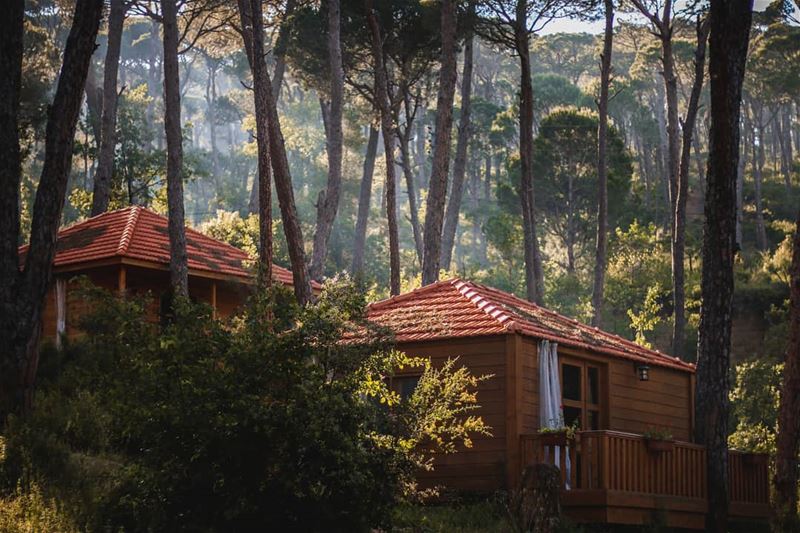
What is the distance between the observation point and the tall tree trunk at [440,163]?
24641mm

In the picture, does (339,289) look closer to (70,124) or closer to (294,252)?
(70,124)

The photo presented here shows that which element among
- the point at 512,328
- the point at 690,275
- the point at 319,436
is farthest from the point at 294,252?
the point at 690,275

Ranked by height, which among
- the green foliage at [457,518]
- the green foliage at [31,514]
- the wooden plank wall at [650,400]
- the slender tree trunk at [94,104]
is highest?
the slender tree trunk at [94,104]

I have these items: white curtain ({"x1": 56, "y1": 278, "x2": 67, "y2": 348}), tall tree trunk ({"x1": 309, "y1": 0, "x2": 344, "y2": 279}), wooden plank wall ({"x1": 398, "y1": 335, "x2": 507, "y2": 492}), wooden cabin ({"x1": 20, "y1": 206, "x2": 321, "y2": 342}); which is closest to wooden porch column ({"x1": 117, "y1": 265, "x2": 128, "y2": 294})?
wooden cabin ({"x1": 20, "y1": 206, "x2": 321, "y2": 342})

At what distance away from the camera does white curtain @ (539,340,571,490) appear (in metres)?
16.2

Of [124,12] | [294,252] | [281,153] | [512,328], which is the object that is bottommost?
[512,328]

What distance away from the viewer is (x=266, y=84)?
68.6 ft

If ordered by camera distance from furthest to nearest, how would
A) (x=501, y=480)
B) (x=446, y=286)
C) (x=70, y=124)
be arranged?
(x=446, y=286), (x=501, y=480), (x=70, y=124)

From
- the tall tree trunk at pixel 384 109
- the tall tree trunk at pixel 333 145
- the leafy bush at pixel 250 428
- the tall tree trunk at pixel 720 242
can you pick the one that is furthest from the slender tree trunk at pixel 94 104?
the leafy bush at pixel 250 428

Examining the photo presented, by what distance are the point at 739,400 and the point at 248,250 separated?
39.1 ft

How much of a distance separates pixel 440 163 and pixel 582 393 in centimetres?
871

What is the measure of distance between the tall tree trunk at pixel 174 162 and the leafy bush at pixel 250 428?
8245 millimetres

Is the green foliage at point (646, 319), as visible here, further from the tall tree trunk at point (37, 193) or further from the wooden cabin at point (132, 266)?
the tall tree trunk at point (37, 193)

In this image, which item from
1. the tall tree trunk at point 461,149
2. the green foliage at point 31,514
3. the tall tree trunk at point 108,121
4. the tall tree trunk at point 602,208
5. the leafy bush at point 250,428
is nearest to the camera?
the leafy bush at point 250,428
